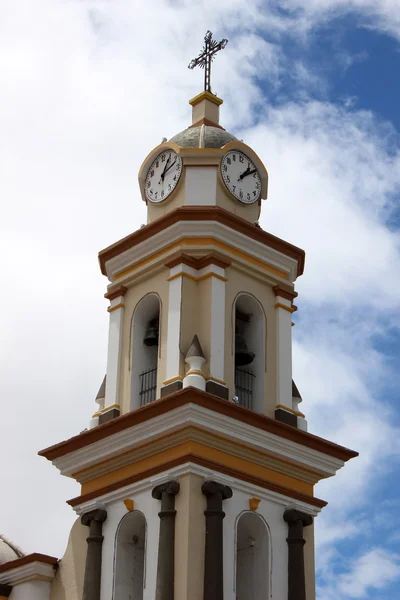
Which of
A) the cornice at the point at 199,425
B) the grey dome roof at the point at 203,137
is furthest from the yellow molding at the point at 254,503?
the grey dome roof at the point at 203,137

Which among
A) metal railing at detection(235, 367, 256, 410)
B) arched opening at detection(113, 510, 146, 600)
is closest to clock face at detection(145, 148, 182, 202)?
metal railing at detection(235, 367, 256, 410)

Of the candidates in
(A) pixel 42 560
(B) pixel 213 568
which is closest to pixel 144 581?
(B) pixel 213 568

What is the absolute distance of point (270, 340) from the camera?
24.5 meters

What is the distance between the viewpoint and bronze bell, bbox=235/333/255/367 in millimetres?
24098

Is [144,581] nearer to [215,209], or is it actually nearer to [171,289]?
[171,289]

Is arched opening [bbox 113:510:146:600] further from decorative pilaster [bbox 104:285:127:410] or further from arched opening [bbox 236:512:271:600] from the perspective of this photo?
decorative pilaster [bbox 104:285:127:410]

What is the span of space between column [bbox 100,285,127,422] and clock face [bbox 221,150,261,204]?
272 centimetres

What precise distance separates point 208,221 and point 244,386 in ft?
9.68

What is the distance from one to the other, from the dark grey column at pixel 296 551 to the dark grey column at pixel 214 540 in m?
1.51

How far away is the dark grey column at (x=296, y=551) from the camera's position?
2242cm

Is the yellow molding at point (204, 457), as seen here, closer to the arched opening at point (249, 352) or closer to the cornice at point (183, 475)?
the cornice at point (183, 475)

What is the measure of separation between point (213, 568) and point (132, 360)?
4.56m

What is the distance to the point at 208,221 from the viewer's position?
2419 cm

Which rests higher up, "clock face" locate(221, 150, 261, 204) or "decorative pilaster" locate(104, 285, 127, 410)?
"clock face" locate(221, 150, 261, 204)
